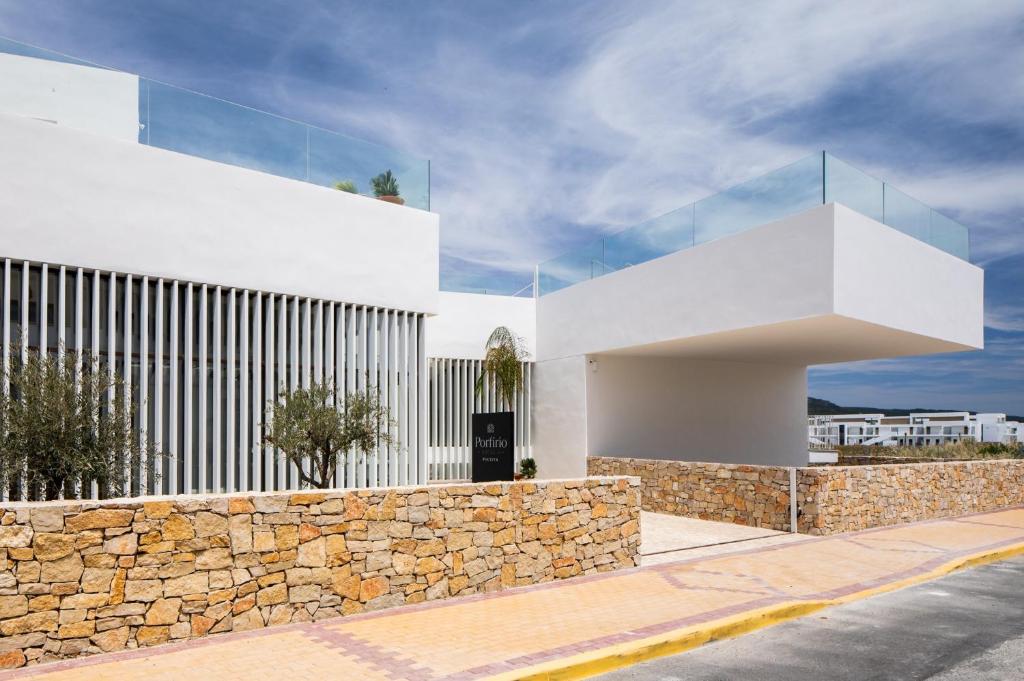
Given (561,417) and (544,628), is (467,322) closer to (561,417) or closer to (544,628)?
(561,417)

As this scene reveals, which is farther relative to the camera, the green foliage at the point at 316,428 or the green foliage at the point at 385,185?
the green foliage at the point at 385,185

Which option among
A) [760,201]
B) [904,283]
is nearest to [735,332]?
[760,201]

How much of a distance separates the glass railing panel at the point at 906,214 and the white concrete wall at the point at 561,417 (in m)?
7.87

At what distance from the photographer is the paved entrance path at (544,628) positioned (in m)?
5.93

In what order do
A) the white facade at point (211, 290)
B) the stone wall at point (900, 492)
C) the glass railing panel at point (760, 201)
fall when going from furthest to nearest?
the glass railing panel at point (760, 201) → the stone wall at point (900, 492) → the white facade at point (211, 290)

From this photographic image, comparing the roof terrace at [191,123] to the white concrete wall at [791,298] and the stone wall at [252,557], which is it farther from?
the stone wall at [252,557]

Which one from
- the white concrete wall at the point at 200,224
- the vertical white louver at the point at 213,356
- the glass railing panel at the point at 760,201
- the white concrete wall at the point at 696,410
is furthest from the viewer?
the white concrete wall at the point at 696,410

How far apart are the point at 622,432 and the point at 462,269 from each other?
6.02 m

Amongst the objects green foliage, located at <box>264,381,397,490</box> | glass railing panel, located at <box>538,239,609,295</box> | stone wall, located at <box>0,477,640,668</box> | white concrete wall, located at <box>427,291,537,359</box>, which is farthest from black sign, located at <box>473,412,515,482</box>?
glass railing panel, located at <box>538,239,609,295</box>

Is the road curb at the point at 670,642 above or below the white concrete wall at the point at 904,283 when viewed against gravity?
below

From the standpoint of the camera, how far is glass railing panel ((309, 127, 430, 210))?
14953 millimetres

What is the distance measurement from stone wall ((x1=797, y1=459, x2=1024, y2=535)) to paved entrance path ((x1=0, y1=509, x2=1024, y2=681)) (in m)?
2.27

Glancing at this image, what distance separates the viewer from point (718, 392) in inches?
898

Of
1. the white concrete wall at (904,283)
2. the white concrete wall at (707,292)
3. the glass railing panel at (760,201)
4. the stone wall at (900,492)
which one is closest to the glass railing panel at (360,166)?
the white concrete wall at (707,292)
